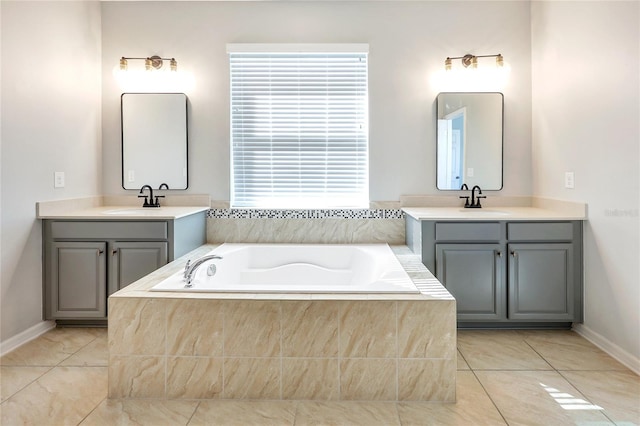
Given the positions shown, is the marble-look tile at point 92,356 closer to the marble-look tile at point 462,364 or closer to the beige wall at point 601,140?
the marble-look tile at point 462,364

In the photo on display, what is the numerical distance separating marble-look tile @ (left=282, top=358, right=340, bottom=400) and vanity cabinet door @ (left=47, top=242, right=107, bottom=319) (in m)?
1.67


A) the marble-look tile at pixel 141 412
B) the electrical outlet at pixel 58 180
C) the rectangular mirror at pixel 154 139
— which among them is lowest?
the marble-look tile at pixel 141 412

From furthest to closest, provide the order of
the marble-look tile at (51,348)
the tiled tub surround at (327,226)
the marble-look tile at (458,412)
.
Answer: the tiled tub surround at (327,226)
the marble-look tile at (51,348)
the marble-look tile at (458,412)

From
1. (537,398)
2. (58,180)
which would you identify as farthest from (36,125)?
(537,398)

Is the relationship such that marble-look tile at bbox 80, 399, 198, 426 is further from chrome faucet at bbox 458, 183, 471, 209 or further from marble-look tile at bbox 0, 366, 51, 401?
chrome faucet at bbox 458, 183, 471, 209

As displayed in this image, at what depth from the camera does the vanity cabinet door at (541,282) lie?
3098mm

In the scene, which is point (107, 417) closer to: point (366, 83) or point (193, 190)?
point (193, 190)

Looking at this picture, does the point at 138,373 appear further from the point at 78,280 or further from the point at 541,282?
the point at 541,282

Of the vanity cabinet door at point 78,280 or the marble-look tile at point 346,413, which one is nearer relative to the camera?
the marble-look tile at point 346,413

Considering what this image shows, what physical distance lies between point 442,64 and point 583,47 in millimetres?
1019

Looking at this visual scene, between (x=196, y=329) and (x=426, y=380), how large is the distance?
106 centimetres

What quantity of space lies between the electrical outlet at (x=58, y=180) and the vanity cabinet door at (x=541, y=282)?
3.08 metres

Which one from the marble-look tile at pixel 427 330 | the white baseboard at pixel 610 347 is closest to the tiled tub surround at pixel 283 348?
the marble-look tile at pixel 427 330

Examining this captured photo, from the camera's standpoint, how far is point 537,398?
2.20m
